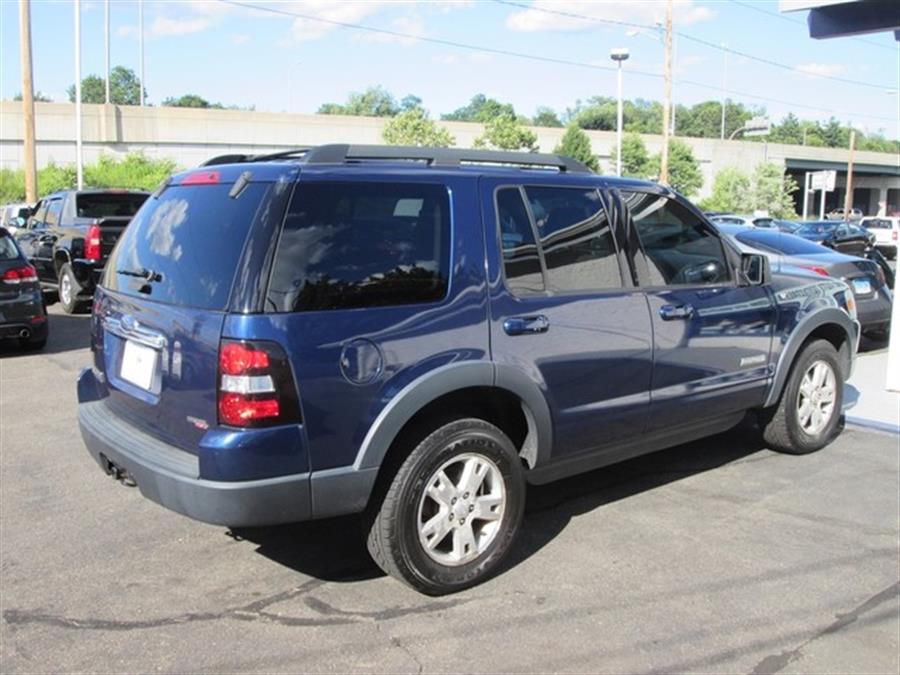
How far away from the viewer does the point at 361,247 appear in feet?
12.0

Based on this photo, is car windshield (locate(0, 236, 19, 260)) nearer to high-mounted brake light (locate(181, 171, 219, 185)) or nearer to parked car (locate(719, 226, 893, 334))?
high-mounted brake light (locate(181, 171, 219, 185))

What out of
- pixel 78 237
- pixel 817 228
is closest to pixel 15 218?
pixel 78 237

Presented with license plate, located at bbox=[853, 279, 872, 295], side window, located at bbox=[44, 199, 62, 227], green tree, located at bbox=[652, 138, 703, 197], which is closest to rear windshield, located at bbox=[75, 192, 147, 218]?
side window, located at bbox=[44, 199, 62, 227]

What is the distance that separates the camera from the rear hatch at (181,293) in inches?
135

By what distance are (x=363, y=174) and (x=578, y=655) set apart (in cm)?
218

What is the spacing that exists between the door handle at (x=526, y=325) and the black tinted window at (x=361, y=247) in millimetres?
383

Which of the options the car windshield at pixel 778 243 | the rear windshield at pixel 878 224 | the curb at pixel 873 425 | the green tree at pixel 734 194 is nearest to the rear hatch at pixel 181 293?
the curb at pixel 873 425

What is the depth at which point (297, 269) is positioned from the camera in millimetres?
3439

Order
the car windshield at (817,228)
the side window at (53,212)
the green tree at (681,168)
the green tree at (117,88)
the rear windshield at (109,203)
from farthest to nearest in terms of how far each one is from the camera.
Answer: the green tree at (117,88) < the green tree at (681,168) < the car windshield at (817,228) < the side window at (53,212) < the rear windshield at (109,203)

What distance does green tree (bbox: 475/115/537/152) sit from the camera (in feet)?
177

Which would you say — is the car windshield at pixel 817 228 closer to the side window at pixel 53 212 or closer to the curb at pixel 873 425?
the side window at pixel 53 212

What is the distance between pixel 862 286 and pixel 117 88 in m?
132

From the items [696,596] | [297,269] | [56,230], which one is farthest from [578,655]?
[56,230]

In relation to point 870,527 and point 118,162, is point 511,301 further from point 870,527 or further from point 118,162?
point 118,162
